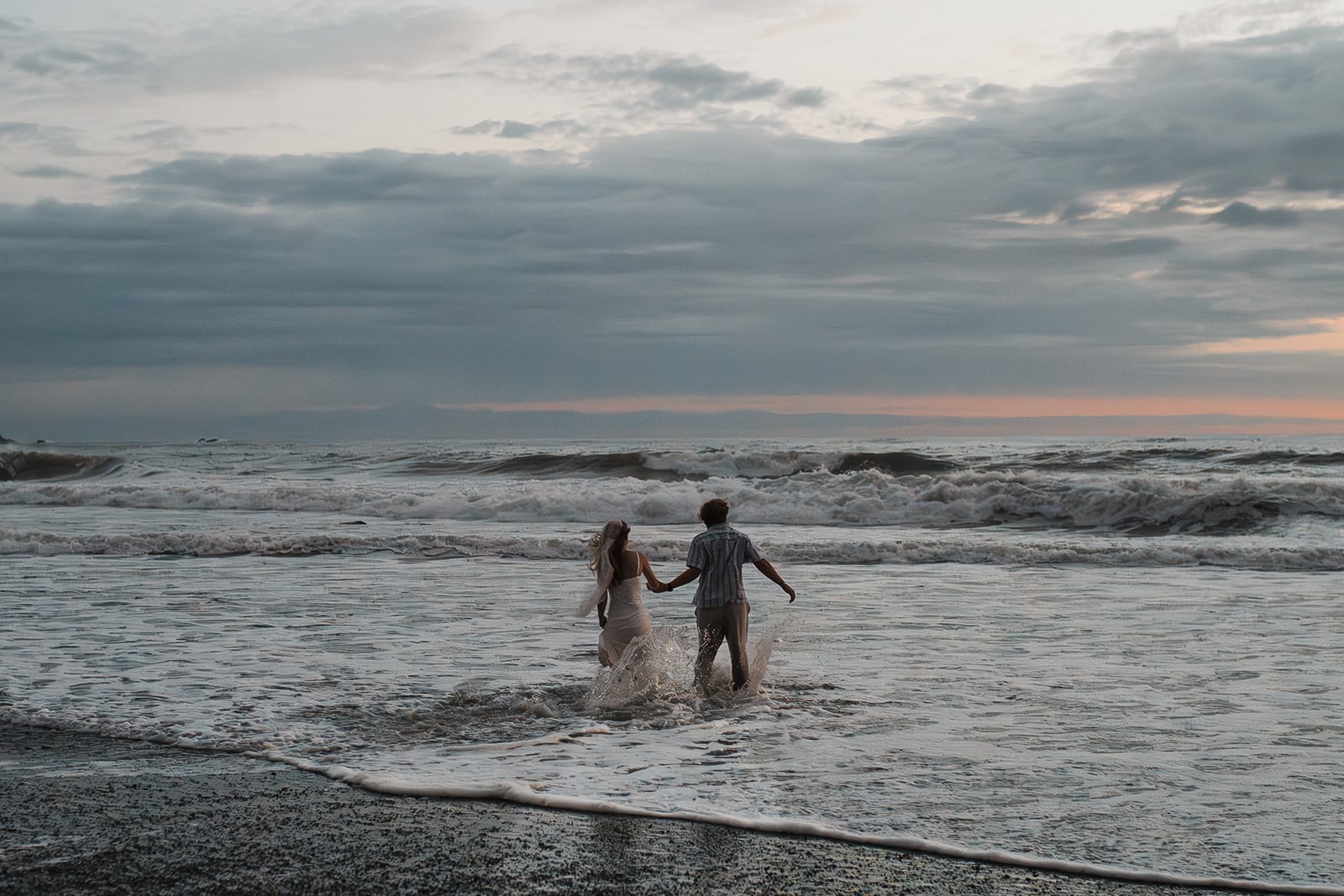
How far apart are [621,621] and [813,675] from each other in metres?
1.72

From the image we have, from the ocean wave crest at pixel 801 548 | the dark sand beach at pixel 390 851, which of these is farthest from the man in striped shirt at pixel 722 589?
the ocean wave crest at pixel 801 548

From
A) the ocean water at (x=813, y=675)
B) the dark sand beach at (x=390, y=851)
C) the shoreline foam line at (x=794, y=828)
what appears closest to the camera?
the dark sand beach at (x=390, y=851)

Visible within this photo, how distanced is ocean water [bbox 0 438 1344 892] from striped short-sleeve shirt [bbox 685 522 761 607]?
0.51m

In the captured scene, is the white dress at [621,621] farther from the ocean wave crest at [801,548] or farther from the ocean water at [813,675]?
the ocean wave crest at [801,548]

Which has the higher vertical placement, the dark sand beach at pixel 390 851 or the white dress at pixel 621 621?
the white dress at pixel 621 621

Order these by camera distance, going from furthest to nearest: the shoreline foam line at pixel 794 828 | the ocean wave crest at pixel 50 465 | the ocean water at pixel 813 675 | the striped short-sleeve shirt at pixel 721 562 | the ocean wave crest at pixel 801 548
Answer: the ocean wave crest at pixel 50 465 → the ocean wave crest at pixel 801 548 → the striped short-sleeve shirt at pixel 721 562 → the ocean water at pixel 813 675 → the shoreline foam line at pixel 794 828

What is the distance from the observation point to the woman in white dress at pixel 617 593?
26.4 feet

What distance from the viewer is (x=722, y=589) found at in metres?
7.96

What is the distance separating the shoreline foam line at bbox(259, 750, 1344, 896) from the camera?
14.6 ft

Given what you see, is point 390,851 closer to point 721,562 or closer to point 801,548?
point 721,562

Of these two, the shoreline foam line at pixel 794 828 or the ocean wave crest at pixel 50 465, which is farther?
the ocean wave crest at pixel 50 465

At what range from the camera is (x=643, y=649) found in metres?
7.89

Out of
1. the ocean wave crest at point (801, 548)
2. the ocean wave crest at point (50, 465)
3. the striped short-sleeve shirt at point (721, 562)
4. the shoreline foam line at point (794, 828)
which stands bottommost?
the ocean wave crest at point (801, 548)

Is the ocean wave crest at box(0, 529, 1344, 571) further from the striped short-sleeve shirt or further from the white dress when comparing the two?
the striped short-sleeve shirt
